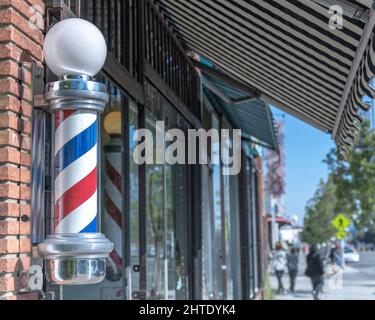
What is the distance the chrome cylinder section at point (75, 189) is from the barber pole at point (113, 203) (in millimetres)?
2752

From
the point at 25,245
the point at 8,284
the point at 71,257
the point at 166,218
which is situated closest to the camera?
the point at 71,257

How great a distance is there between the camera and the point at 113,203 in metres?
5.73

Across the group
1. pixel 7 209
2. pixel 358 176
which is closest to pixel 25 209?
pixel 7 209

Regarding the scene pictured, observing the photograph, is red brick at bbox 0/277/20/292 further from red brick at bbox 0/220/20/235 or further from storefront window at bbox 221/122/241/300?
storefront window at bbox 221/122/241/300

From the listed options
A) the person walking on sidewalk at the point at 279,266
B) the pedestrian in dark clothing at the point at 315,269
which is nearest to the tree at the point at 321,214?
the person walking on sidewalk at the point at 279,266

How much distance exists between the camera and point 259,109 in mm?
10180

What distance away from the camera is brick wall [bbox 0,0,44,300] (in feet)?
9.36

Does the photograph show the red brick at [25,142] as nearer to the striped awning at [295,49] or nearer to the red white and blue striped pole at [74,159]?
the red white and blue striped pole at [74,159]

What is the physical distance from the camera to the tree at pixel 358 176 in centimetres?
2811

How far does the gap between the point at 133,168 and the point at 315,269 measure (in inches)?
394

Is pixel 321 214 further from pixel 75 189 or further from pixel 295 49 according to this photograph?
pixel 75 189

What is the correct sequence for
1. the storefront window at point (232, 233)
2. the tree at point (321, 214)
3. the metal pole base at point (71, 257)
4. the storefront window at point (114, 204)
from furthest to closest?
the tree at point (321, 214) → the storefront window at point (232, 233) → the storefront window at point (114, 204) → the metal pole base at point (71, 257)

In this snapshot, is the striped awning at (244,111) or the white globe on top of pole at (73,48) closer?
the white globe on top of pole at (73,48)

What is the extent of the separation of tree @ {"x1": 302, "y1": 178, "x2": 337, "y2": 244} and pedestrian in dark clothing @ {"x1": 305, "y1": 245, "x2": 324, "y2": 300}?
3336 centimetres
